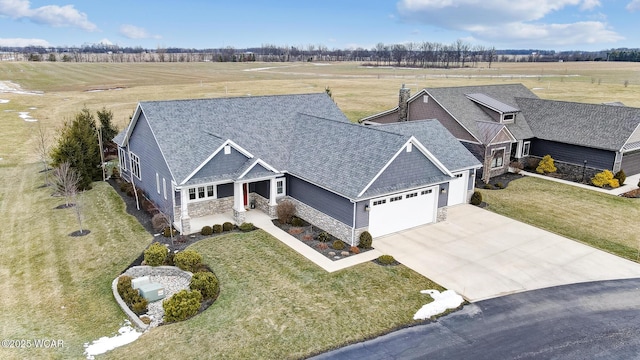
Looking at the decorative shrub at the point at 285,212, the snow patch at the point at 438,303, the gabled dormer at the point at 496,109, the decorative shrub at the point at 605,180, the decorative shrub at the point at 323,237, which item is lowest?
the snow patch at the point at 438,303

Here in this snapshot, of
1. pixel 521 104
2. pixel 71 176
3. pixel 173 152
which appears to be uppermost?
pixel 521 104

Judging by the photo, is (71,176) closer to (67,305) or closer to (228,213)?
(228,213)

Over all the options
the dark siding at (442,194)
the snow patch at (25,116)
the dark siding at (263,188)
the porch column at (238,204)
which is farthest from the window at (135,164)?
the snow patch at (25,116)

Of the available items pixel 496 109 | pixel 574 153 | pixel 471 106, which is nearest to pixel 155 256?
pixel 471 106

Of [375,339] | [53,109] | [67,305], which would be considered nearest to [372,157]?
[375,339]

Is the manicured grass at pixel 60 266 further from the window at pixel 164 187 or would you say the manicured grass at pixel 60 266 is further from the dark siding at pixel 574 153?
the dark siding at pixel 574 153

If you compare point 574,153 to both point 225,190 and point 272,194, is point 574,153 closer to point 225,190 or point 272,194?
point 272,194

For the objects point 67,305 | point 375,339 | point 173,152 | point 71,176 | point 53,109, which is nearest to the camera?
point 375,339

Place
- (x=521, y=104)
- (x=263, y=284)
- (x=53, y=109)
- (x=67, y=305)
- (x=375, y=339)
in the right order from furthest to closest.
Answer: (x=53, y=109), (x=521, y=104), (x=263, y=284), (x=67, y=305), (x=375, y=339)
